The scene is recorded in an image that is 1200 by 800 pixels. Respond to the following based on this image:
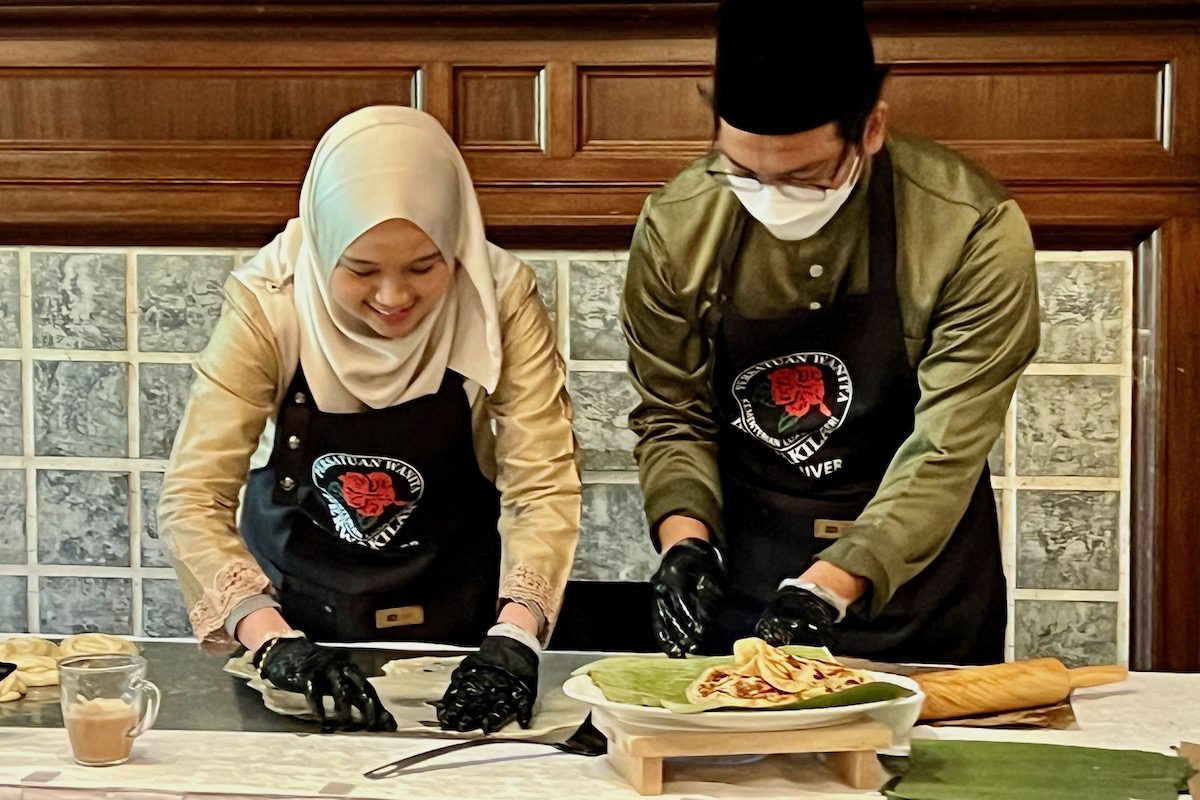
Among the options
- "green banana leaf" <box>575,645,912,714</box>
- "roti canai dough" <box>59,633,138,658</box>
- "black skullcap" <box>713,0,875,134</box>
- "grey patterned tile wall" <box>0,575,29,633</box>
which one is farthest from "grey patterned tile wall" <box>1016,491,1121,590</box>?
"grey patterned tile wall" <box>0,575,29,633</box>

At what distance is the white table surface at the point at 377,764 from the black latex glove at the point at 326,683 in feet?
0.13

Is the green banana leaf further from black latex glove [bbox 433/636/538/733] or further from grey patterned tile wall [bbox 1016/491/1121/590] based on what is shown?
grey patterned tile wall [bbox 1016/491/1121/590]

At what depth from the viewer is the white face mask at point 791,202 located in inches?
80.4

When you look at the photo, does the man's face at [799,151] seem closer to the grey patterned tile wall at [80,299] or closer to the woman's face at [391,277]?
the woman's face at [391,277]

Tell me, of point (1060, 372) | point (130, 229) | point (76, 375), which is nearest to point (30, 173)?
point (130, 229)

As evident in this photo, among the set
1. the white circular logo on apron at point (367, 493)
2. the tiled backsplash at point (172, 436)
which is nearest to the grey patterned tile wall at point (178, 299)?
the tiled backsplash at point (172, 436)

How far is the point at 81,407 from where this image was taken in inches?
125

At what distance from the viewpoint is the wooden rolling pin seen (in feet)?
5.17

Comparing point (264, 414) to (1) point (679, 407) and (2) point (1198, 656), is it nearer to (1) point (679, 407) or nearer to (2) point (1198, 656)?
(1) point (679, 407)

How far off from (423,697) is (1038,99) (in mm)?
1926

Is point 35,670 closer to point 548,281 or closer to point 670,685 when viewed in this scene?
point 670,685

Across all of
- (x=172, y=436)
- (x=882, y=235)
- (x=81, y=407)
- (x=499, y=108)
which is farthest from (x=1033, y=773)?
(x=81, y=407)

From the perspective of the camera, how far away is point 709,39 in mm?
2973

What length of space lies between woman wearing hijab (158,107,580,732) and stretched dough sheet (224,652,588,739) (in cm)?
8
